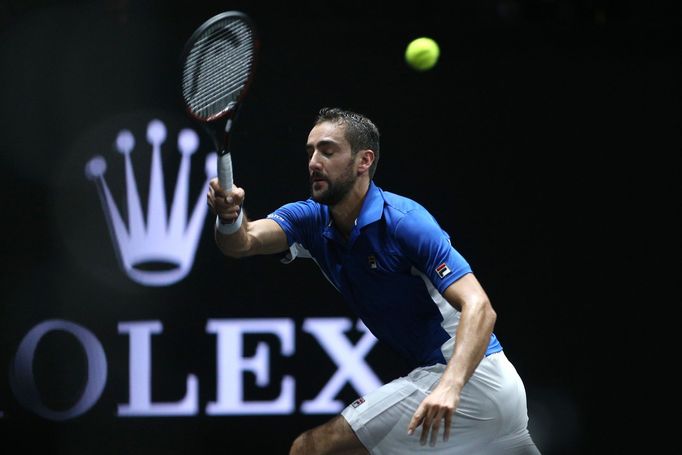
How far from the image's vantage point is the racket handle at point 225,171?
3.09m

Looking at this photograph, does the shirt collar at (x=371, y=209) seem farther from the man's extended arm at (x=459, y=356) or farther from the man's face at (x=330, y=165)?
the man's extended arm at (x=459, y=356)

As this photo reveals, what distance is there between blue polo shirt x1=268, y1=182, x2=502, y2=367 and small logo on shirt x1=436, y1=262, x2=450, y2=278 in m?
0.02

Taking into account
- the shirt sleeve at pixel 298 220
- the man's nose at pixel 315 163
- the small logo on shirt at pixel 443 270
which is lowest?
the small logo on shirt at pixel 443 270

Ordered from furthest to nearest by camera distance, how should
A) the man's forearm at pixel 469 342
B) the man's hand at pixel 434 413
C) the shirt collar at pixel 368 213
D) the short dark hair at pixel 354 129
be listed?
the short dark hair at pixel 354 129 → the shirt collar at pixel 368 213 → the man's forearm at pixel 469 342 → the man's hand at pixel 434 413

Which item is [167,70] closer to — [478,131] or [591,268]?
[478,131]

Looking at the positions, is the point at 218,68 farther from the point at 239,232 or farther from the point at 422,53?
the point at 422,53

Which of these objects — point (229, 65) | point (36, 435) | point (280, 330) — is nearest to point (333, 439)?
point (229, 65)

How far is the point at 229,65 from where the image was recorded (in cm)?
342

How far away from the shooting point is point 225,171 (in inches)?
122

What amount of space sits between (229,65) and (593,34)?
2178 mm

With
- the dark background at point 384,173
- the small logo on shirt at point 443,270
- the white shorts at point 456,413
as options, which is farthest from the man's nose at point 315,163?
the dark background at point 384,173

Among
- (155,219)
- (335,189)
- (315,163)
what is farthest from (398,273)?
(155,219)

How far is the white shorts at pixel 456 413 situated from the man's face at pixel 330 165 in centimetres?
61

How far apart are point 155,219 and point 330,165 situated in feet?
5.06
